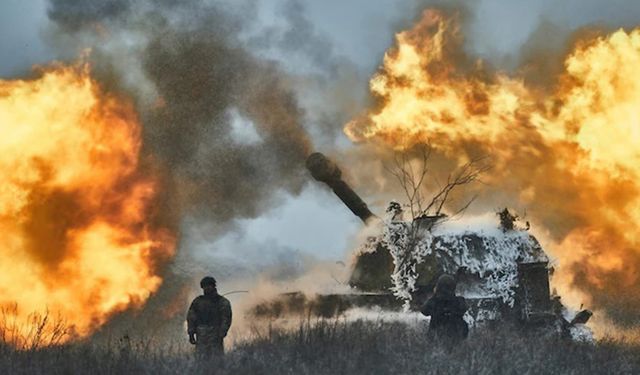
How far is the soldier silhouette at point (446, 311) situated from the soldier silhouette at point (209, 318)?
3.03 m

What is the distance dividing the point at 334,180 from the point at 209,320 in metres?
7.42

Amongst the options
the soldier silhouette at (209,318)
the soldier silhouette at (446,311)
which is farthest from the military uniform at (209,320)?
the soldier silhouette at (446,311)

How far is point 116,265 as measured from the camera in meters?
16.4

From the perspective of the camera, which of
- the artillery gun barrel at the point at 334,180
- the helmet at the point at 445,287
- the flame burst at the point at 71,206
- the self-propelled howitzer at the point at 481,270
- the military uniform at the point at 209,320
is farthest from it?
the artillery gun barrel at the point at 334,180

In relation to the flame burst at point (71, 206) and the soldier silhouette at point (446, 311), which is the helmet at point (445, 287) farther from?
the flame burst at point (71, 206)

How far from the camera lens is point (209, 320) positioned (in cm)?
1150

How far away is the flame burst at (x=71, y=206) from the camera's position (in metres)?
15.0

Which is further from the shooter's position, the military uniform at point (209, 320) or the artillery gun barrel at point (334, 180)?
the artillery gun barrel at point (334, 180)

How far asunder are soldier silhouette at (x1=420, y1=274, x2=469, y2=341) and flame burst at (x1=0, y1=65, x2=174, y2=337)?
7.13 metres

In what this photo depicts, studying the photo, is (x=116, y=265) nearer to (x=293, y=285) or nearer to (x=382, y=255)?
(x=293, y=285)

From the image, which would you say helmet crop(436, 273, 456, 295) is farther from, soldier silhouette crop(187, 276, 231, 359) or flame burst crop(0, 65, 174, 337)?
flame burst crop(0, 65, 174, 337)

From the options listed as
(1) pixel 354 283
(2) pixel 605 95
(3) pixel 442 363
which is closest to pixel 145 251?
(1) pixel 354 283

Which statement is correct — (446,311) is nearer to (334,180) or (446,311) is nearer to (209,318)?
(209,318)

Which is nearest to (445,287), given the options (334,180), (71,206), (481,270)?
(481,270)
